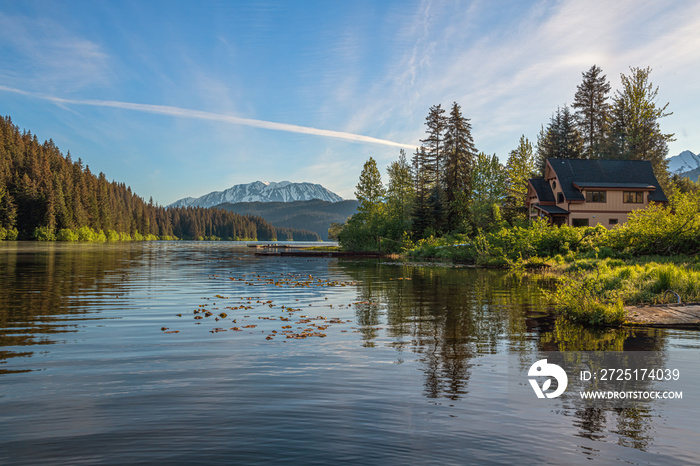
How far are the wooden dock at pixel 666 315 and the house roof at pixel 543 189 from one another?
46.4 metres

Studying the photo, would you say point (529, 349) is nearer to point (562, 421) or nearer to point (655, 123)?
point (562, 421)

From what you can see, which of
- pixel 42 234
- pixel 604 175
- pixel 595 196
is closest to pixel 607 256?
pixel 595 196

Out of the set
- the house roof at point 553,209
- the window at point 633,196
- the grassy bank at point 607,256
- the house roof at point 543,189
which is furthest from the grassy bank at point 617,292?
the window at point 633,196

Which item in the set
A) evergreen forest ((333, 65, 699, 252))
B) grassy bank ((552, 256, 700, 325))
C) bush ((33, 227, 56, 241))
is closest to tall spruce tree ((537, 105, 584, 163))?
evergreen forest ((333, 65, 699, 252))

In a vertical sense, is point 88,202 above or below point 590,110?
below

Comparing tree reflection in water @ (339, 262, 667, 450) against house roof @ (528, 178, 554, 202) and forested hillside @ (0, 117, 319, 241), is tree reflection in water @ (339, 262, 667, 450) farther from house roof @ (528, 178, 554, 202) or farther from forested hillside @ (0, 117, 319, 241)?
forested hillside @ (0, 117, 319, 241)

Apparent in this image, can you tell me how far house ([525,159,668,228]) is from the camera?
5447cm

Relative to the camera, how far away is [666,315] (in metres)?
13.5

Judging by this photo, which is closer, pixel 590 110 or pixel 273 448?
pixel 273 448

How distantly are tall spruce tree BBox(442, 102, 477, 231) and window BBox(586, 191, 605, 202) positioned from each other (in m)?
18.0

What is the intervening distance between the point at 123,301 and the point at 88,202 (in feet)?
470

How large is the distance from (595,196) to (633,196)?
14.9ft

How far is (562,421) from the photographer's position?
6.09m

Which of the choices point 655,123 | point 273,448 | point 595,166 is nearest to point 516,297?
point 273,448
